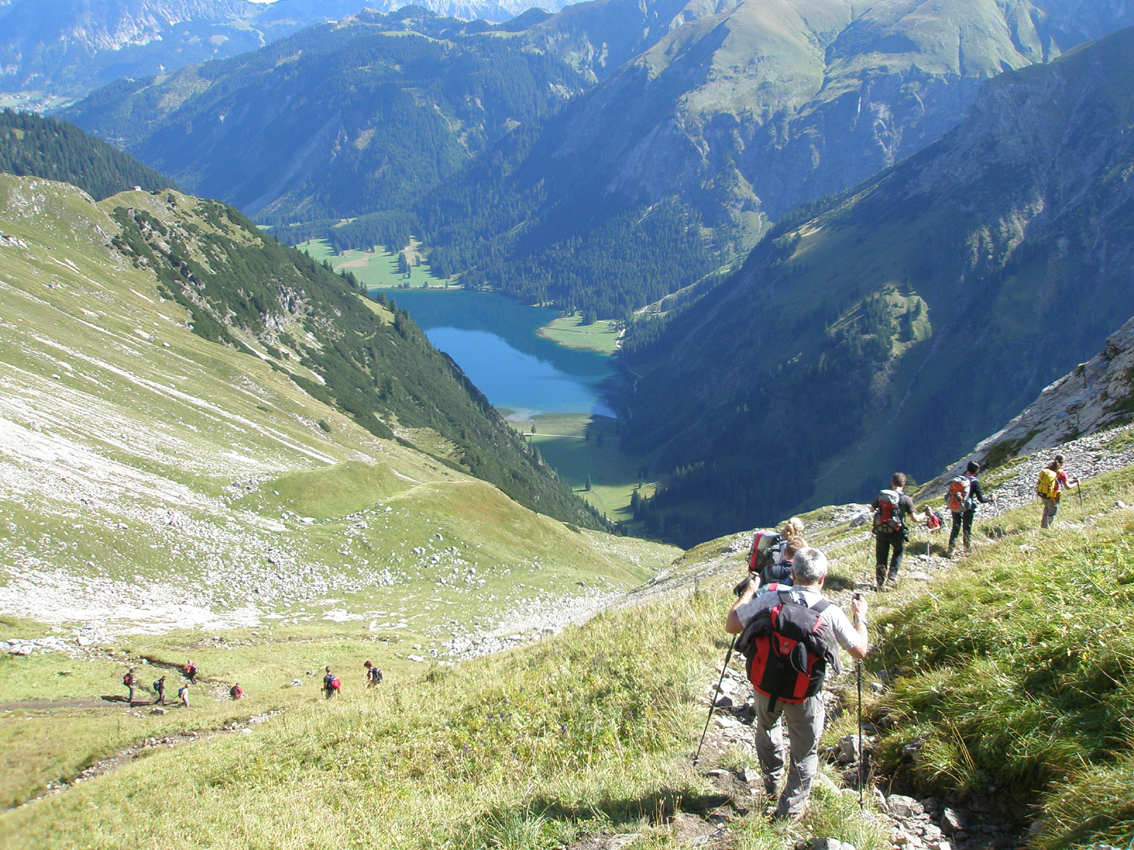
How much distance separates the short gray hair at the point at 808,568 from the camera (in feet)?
23.0

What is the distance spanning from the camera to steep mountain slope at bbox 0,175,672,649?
40.2 metres

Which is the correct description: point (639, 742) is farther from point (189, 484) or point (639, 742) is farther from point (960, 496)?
point (189, 484)

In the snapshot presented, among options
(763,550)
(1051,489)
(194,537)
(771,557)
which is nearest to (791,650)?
(771,557)

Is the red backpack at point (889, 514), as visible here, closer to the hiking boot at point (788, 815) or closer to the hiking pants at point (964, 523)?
the hiking pants at point (964, 523)

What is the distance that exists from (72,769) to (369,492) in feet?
131

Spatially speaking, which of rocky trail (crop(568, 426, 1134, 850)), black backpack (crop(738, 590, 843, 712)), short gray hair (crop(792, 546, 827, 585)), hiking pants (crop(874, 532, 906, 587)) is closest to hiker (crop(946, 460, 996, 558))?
hiking pants (crop(874, 532, 906, 587))

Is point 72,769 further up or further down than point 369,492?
further down

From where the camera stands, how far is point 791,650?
666cm

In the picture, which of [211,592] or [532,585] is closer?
[211,592]

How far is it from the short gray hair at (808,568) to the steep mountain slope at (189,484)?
39229 mm

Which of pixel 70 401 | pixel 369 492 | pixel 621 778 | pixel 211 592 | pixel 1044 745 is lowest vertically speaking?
pixel 211 592

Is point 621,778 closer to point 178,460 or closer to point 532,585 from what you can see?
point 532,585

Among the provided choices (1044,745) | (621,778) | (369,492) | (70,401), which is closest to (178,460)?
(70,401)

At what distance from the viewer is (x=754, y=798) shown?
7.34 metres
